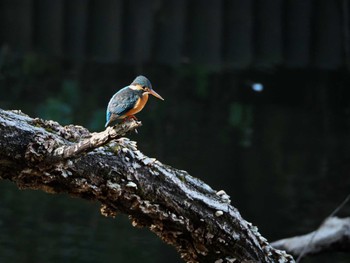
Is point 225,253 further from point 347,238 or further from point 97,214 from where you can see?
point 97,214

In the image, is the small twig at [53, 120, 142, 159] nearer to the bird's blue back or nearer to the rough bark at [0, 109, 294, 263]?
the rough bark at [0, 109, 294, 263]

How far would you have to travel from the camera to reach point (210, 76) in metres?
4.92

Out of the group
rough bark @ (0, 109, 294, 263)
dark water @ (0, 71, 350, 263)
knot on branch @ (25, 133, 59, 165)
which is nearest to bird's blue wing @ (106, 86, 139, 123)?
rough bark @ (0, 109, 294, 263)

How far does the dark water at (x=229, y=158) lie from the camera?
13.0 ft

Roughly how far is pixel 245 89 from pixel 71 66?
92 cm

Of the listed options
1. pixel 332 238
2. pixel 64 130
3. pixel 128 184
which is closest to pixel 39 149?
pixel 64 130

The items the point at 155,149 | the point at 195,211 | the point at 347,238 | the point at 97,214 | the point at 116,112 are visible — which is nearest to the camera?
the point at 195,211

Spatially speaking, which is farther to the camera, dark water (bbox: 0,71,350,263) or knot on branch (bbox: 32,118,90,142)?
dark water (bbox: 0,71,350,263)

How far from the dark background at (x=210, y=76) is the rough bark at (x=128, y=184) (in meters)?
2.59

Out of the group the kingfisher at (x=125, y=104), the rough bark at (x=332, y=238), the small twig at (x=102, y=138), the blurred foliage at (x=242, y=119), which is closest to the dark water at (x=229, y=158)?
the blurred foliage at (x=242, y=119)

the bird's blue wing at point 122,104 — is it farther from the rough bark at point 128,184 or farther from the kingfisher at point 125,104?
the rough bark at point 128,184

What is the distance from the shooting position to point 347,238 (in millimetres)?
2609

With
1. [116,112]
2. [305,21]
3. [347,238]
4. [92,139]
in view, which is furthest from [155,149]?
[92,139]

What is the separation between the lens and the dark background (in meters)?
4.57
